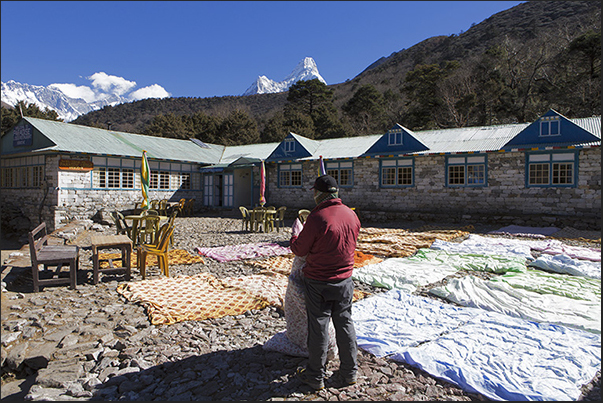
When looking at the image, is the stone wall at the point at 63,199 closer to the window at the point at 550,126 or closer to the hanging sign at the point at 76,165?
the hanging sign at the point at 76,165

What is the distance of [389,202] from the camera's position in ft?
55.0

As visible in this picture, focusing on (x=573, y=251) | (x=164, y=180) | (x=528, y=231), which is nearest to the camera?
(x=573, y=251)

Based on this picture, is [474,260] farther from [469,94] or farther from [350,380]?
[469,94]

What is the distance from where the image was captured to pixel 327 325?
3.08 m

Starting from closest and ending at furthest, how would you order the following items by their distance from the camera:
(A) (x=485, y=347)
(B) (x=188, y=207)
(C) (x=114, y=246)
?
(A) (x=485, y=347)
(C) (x=114, y=246)
(B) (x=188, y=207)

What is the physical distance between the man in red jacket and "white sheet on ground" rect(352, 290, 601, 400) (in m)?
0.85

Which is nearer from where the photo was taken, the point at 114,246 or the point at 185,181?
the point at 114,246

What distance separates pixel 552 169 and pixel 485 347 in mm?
12438

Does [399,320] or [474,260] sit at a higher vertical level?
[474,260]

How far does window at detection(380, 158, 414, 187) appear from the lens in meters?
16.3

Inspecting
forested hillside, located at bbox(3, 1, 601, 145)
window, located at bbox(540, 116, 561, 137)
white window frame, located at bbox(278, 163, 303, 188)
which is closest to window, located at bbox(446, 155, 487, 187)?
window, located at bbox(540, 116, 561, 137)

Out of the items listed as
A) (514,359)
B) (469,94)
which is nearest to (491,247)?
(514,359)

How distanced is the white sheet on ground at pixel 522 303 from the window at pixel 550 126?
1070 centimetres

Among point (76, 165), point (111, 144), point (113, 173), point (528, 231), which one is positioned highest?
point (111, 144)
